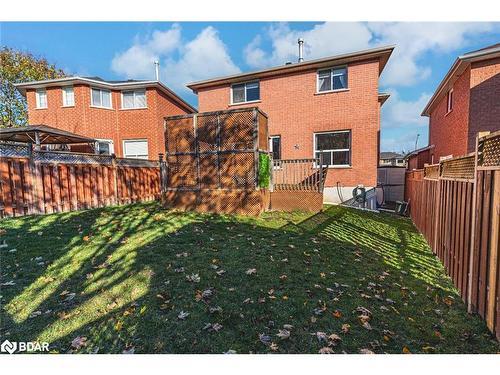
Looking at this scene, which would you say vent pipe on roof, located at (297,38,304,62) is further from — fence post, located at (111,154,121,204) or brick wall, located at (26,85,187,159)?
fence post, located at (111,154,121,204)

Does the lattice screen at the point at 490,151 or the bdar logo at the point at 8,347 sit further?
the lattice screen at the point at 490,151

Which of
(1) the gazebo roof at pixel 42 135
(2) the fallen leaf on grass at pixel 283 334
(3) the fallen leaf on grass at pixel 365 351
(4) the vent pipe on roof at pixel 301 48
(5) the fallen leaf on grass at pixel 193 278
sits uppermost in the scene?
(4) the vent pipe on roof at pixel 301 48

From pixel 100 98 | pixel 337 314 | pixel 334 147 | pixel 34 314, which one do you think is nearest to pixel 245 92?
pixel 334 147

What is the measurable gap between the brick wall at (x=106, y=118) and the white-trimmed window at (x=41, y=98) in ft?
0.69

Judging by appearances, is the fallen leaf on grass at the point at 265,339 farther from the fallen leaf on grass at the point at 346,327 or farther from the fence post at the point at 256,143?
the fence post at the point at 256,143

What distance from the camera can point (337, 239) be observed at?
617 cm

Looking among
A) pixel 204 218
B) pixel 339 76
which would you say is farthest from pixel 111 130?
pixel 339 76

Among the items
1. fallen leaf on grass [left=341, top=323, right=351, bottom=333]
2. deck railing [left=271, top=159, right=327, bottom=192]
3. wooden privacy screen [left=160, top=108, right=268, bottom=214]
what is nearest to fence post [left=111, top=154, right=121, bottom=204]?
wooden privacy screen [left=160, top=108, right=268, bottom=214]

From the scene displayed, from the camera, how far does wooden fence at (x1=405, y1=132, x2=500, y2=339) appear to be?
2688 millimetres

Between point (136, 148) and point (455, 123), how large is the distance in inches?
686

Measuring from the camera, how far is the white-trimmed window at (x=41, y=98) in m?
15.6

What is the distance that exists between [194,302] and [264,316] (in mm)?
878

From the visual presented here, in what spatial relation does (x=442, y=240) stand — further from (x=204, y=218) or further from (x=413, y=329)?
(x=204, y=218)

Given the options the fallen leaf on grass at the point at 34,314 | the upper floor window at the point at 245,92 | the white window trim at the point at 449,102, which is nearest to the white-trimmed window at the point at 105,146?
the upper floor window at the point at 245,92
